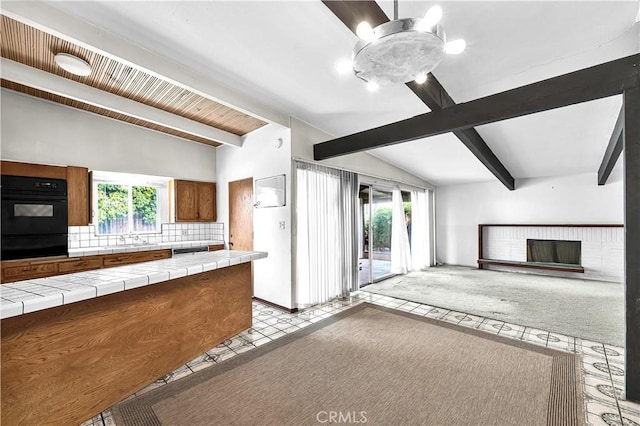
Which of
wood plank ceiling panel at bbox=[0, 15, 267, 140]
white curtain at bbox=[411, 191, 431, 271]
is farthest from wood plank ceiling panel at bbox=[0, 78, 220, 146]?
white curtain at bbox=[411, 191, 431, 271]

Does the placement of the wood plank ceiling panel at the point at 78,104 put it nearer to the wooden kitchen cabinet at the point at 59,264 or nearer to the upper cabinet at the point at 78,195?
the upper cabinet at the point at 78,195

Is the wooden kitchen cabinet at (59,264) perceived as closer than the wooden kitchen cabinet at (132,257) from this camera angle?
Yes

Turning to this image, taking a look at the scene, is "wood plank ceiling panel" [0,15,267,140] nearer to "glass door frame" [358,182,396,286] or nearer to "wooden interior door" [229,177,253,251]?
"wooden interior door" [229,177,253,251]

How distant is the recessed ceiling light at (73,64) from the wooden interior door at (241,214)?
230 cm

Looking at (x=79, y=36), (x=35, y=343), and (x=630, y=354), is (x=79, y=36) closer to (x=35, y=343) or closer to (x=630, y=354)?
(x=35, y=343)

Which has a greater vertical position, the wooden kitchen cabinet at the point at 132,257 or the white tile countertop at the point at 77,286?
the white tile countertop at the point at 77,286

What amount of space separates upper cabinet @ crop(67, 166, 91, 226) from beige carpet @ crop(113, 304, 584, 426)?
273 cm

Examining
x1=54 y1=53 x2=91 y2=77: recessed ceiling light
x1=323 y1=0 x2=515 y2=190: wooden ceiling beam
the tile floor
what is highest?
x1=54 y1=53 x2=91 y2=77: recessed ceiling light

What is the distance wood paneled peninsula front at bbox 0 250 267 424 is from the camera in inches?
59.0

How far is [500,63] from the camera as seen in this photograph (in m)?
2.48

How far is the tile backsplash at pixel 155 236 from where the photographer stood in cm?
381

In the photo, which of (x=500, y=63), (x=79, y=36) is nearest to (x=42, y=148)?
(x=79, y=36)

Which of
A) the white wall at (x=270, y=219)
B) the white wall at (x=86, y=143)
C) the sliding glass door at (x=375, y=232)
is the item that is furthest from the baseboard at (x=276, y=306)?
the white wall at (x=86, y=143)

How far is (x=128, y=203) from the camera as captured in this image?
4.42 metres
